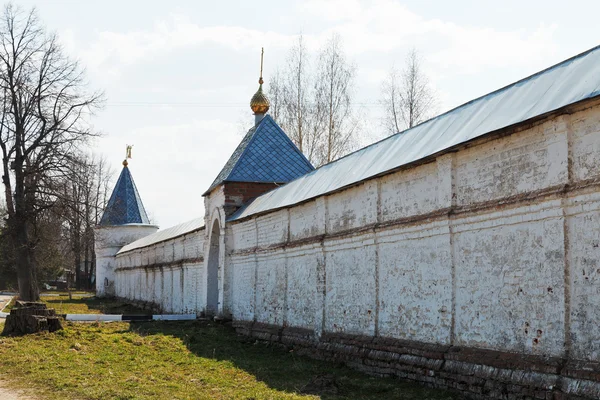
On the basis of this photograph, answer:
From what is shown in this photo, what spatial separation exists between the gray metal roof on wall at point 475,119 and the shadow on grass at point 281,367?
2.77 metres

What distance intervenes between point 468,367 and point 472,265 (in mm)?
1120

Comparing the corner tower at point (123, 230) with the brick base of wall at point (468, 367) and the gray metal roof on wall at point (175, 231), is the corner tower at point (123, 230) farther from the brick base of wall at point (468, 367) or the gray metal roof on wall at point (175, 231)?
the brick base of wall at point (468, 367)

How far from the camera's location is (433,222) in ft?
30.1

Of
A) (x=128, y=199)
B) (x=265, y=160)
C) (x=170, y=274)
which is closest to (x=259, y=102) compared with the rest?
(x=265, y=160)

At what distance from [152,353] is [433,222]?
556 centimetres

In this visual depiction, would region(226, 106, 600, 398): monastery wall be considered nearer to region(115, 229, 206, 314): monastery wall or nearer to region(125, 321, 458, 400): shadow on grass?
region(125, 321, 458, 400): shadow on grass

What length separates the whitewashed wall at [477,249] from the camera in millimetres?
6879

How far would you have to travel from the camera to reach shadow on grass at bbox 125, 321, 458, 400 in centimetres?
856

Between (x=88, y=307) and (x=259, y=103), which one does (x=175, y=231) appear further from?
(x=259, y=103)

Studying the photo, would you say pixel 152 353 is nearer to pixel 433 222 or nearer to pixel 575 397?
pixel 433 222

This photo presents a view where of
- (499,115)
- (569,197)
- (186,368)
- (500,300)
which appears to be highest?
(499,115)

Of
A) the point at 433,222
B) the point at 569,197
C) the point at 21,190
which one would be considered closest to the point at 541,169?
the point at 569,197

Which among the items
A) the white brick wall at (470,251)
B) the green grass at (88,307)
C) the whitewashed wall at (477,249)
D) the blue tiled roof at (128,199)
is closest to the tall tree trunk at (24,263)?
the green grass at (88,307)

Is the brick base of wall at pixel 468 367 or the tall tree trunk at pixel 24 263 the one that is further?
the tall tree trunk at pixel 24 263
